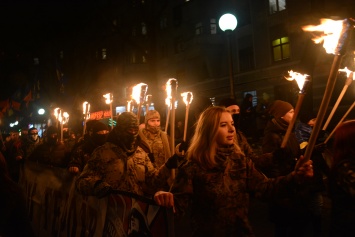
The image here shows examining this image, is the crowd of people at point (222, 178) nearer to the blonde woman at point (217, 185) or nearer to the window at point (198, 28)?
the blonde woman at point (217, 185)

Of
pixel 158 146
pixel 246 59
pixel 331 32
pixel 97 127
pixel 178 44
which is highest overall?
pixel 178 44

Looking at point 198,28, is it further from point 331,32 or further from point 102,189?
point 331,32

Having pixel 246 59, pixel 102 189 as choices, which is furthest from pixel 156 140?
pixel 246 59

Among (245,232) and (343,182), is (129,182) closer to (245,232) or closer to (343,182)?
(245,232)

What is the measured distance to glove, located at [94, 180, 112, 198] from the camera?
3.79 m

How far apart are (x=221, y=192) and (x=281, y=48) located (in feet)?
78.2

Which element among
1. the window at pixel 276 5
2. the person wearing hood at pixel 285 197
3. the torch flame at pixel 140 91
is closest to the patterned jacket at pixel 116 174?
the person wearing hood at pixel 285 197

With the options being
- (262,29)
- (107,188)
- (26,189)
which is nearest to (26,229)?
(107,188)

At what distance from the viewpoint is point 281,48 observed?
25.4 metres

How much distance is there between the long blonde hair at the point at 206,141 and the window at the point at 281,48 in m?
22.9

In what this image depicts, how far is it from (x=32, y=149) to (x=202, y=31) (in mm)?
24912

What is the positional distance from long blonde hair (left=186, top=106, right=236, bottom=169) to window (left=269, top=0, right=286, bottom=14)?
2417 centimetres

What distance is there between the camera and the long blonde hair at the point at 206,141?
10.2ft

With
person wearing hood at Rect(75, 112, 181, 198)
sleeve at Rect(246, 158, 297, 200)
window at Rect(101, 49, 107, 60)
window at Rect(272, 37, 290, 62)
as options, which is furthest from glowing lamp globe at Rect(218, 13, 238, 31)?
window at Rect(101, 49, 107, 60)
